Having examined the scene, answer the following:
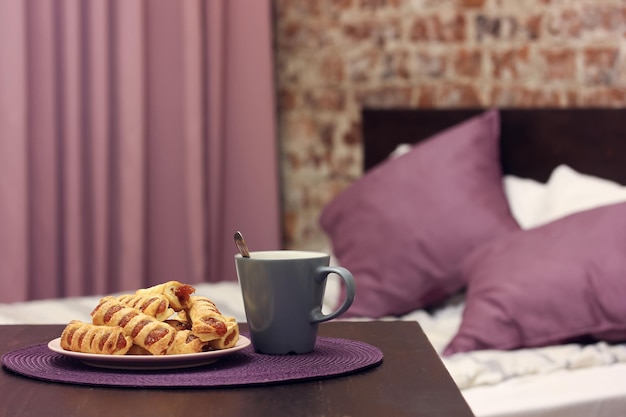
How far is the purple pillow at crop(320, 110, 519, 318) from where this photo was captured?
2.33 metres

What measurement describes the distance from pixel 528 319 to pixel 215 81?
162 cm

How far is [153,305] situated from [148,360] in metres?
0.06

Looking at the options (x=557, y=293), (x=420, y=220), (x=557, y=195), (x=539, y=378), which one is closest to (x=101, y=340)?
(x=539, y=378)

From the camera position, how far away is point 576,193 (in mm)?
2318

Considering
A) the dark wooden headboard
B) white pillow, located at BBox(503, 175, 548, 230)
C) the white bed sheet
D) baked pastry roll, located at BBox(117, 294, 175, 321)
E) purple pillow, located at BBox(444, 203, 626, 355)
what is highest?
the dark wooden headboard

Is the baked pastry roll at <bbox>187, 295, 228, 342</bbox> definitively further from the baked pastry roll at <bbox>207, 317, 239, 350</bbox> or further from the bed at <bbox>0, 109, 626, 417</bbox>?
the bed at <bbox>0, 109, 626, 417</bbox>

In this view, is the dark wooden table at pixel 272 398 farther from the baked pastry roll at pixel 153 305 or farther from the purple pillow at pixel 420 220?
the purple pillow at pixel 420 220

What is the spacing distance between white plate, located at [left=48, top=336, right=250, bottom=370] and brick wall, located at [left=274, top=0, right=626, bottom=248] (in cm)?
219

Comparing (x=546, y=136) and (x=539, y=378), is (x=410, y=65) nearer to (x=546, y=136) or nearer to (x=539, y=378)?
(x=546, y=136)

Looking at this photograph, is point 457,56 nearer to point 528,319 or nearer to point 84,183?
point 84,183

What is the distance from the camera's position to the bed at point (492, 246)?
5.45ft

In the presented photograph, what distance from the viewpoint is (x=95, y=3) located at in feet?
9.14

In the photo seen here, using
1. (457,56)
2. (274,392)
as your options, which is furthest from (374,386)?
(457,56)

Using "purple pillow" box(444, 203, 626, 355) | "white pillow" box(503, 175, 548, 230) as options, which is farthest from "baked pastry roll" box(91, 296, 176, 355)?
"white pillow" box(503, 175, 548, 230)
